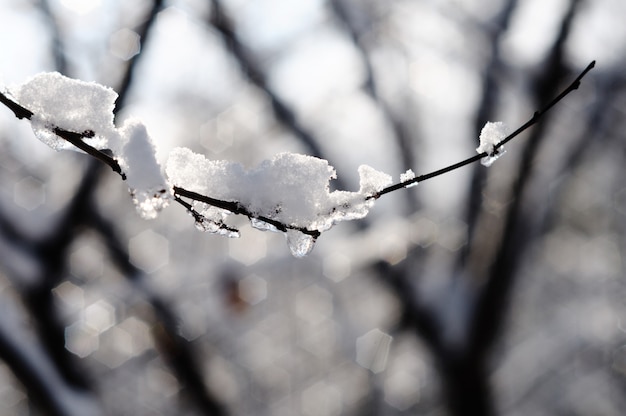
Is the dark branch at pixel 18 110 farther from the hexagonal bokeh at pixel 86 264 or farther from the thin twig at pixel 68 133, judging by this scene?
the hexagonal bokeh at pixel 86 264

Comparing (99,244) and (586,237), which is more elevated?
(586,237)

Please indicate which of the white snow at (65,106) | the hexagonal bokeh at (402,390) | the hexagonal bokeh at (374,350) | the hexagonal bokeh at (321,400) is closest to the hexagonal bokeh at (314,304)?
the hexagonal bokeh at (374,350)

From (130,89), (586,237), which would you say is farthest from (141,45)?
(586,237)

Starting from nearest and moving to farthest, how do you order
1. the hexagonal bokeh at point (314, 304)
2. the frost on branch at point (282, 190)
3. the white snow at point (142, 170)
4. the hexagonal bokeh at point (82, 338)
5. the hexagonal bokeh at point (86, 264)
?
1. the white snow at point (142, 170)
2. the frost on branch at point (282, 190)
3. the hexagonal bokeh at point (82, 338)
4. the hexagonal bokeh at point (86, 264)
5. the hexagonal bokeh at point (314, 304)

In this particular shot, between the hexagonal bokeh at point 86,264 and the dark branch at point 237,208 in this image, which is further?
the hexagonal bokeh at point 86,264

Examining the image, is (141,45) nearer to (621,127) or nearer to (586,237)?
(621,127)

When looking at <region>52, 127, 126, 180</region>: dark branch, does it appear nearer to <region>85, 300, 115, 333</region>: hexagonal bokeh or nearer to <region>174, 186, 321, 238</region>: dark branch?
<region>174, 186, 321, 238</region>: dark branch

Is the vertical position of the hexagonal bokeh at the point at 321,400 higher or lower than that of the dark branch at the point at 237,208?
higher

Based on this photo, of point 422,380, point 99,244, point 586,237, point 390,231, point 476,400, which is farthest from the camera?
point 586,237
